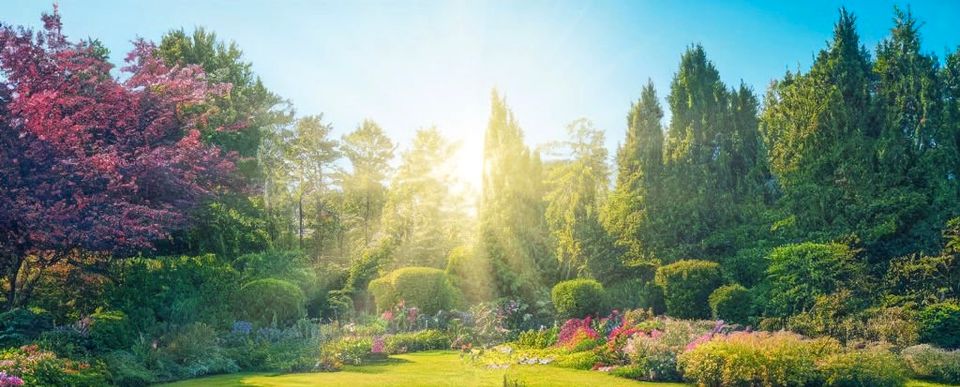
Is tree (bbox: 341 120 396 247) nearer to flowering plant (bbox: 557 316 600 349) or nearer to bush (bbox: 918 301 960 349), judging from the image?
flowering plant (bbox: 557 316 600 349)

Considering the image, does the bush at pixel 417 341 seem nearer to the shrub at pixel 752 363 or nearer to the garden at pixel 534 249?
the garden at pixel 534 249

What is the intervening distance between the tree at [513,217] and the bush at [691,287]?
4630 millimetres

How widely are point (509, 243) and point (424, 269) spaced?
333 cm

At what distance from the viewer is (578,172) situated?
2064 centimetres

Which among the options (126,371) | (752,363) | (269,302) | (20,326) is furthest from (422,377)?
(269,302)

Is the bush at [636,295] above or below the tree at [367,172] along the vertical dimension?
below

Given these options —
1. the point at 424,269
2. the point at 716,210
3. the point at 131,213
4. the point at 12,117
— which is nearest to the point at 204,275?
the point at 131,213

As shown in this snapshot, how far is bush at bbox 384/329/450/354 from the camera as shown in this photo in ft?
46.8

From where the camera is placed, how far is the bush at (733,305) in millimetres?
14078

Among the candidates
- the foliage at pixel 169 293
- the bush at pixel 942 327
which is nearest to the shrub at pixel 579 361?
the bush at pixel 942 327

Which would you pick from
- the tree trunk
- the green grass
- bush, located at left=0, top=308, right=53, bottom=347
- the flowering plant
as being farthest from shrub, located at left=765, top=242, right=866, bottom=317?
the tree trunk

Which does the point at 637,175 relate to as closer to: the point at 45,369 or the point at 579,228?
the point at 579,228

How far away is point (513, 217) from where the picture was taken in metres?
21.0

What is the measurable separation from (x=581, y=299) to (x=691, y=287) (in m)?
2.81
